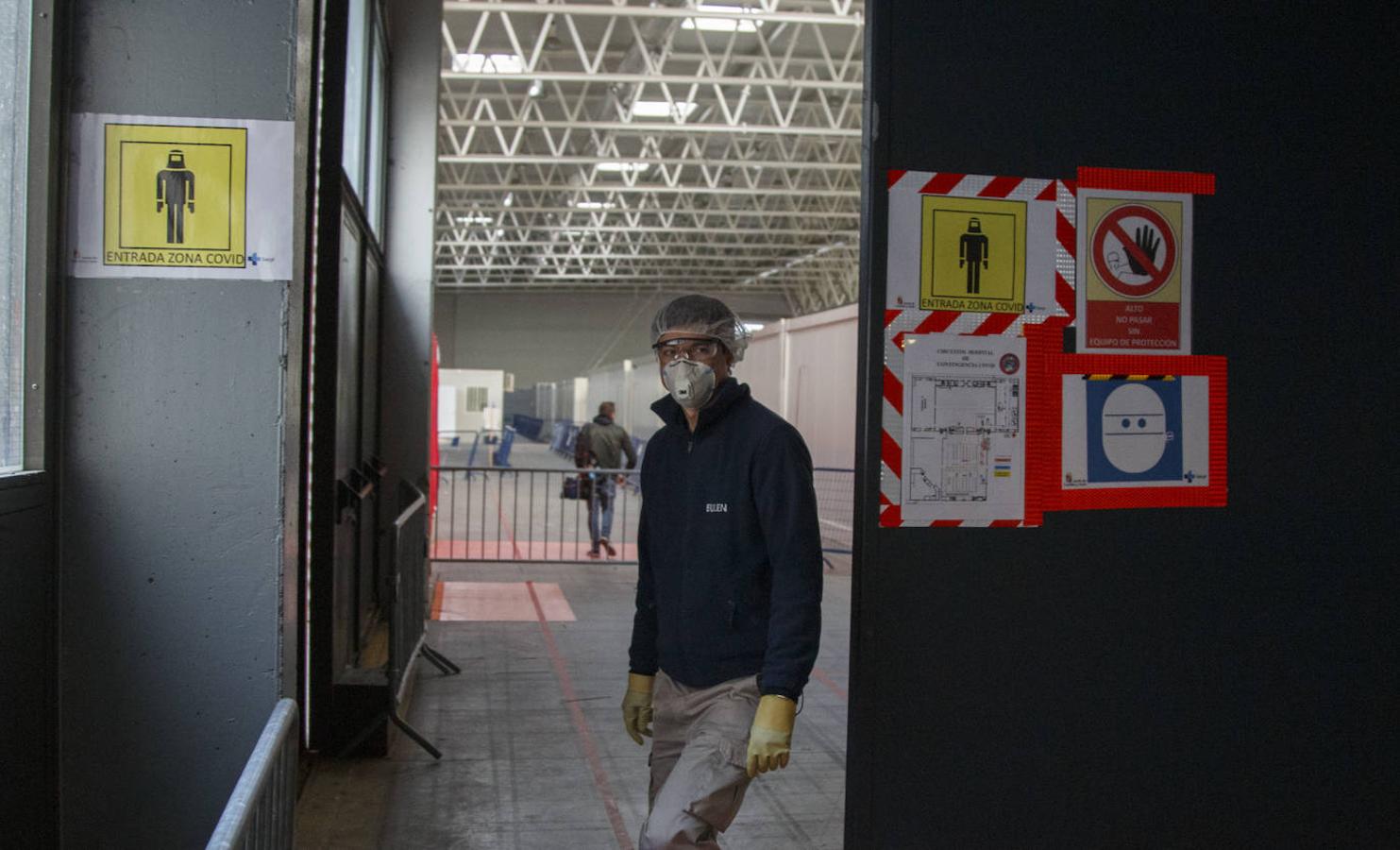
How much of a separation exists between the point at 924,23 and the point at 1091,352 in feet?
3.75

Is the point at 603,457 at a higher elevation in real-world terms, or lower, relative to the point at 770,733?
higher

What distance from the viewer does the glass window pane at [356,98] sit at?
6.93 metres

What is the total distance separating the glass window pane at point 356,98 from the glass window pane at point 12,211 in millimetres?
3540

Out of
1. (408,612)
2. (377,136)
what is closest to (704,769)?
(408,612)

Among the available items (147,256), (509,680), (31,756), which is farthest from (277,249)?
(509,680)

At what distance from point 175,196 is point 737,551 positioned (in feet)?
6.24

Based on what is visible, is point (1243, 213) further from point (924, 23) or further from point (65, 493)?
point (65, 493)

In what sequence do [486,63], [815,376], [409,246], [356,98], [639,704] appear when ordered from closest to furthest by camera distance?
1. [639,704]
2. [356,98]
3. [409,246]
4. [815,376]
5. [486,63]

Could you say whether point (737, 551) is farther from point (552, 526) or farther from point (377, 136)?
point (552, 526)

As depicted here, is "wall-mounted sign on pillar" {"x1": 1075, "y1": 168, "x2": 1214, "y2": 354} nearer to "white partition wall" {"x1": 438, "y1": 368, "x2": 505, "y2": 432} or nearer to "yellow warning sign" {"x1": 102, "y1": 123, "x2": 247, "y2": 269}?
"yellow warning sign" {"x1": 102, "y1": 123, "x2": 247, "y2": 269}

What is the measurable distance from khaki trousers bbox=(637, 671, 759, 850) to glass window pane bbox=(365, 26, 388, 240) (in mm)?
5800

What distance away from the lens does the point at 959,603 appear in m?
3.61

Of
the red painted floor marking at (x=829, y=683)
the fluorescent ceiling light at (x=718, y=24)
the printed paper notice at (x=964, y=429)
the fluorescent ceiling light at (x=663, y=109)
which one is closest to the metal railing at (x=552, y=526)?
the red painted floor marking at (x=829, y=683)

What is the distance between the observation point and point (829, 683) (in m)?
8.32
